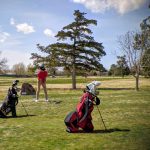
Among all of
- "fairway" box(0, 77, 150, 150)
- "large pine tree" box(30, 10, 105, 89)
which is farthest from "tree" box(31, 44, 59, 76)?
"fairway" box(0, 77, 150, 150)

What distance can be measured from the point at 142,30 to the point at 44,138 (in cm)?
3845

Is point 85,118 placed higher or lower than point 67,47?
lower

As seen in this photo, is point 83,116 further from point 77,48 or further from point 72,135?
point 77,48

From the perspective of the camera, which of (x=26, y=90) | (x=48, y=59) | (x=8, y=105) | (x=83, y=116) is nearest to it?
(x=83, y=116)

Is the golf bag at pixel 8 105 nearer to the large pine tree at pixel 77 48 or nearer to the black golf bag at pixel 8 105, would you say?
the black golf bag at pixel 8 105

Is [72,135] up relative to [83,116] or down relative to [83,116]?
down

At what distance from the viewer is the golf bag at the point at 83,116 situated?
10.8 metres

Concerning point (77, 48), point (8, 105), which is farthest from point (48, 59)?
point (8, 105)

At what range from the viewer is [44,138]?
10086 millimetres

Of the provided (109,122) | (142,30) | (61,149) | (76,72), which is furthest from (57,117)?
(76,72)

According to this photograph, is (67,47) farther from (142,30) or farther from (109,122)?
(109,122)

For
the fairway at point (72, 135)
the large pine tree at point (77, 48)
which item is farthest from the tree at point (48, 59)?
the fairway at point (72, 135)

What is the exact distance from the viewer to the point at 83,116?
35.3 ft

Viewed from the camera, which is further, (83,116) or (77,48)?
(77,48)
